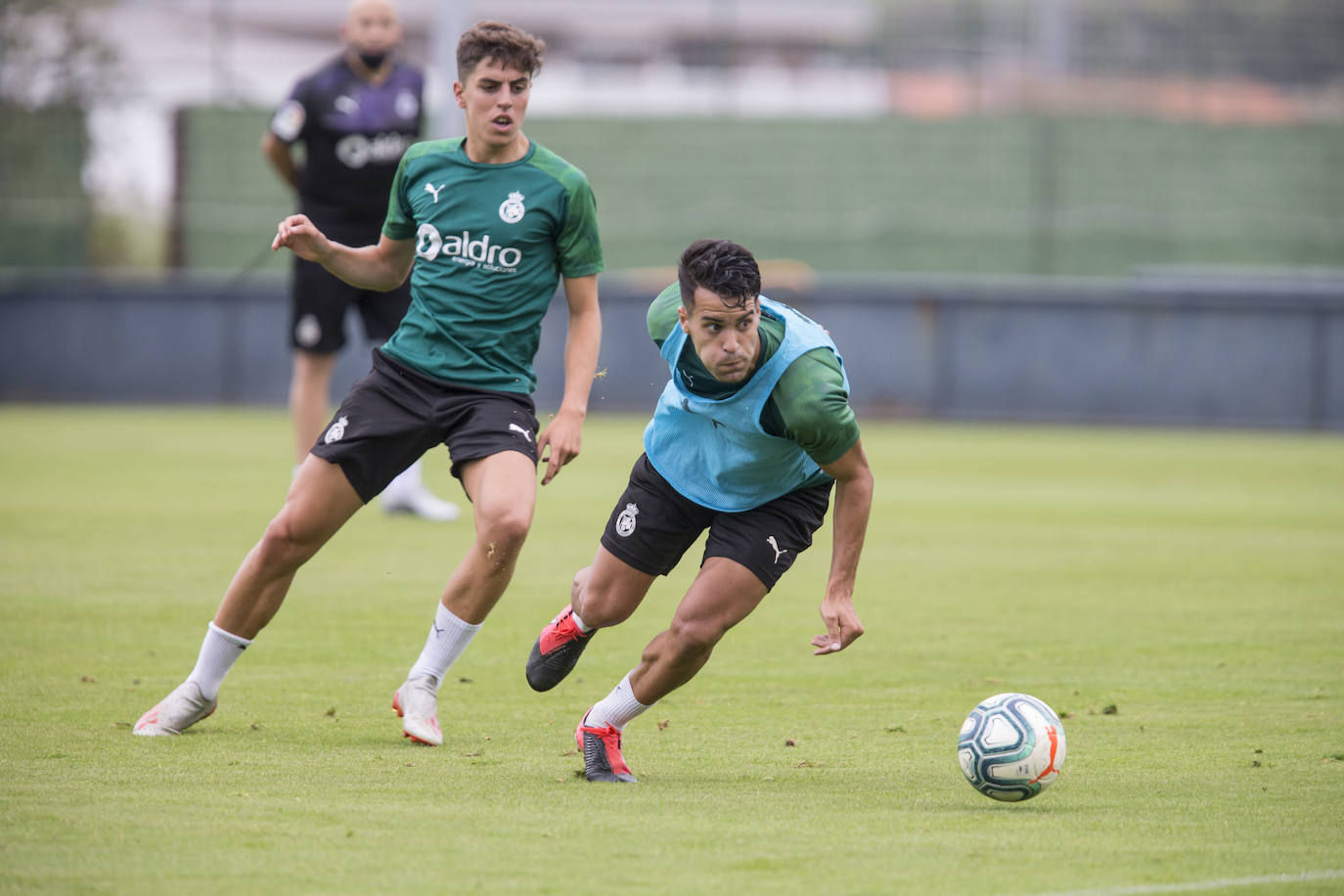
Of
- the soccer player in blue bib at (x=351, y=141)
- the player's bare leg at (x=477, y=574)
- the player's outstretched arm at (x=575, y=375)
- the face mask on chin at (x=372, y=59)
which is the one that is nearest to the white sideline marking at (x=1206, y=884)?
the player's bare leg at (x=477, y=574)

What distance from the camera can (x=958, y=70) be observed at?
94.2ft

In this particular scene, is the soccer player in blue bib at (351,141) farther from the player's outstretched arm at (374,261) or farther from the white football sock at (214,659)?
the white football sock at (214,659)

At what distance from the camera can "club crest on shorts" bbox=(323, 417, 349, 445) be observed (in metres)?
5.77

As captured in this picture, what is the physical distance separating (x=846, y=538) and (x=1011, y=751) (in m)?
0.76

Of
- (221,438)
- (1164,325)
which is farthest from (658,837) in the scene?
(1164,325)

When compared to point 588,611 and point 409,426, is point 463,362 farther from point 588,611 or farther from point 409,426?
point 588,611

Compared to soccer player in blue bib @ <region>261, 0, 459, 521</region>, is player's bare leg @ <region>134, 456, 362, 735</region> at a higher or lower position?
lower

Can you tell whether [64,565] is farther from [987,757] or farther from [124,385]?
[124,385]

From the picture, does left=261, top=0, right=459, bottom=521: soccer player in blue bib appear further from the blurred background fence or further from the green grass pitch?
the blurred background fence

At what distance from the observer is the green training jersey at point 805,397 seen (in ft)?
16.1

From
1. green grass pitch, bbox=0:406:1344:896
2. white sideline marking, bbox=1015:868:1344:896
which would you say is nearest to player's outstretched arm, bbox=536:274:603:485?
green grass pitch, bbox=0:406:1344:896

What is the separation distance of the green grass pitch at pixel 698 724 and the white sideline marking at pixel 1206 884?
0.01 meters

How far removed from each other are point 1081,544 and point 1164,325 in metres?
11.3

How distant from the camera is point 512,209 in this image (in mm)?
5961
